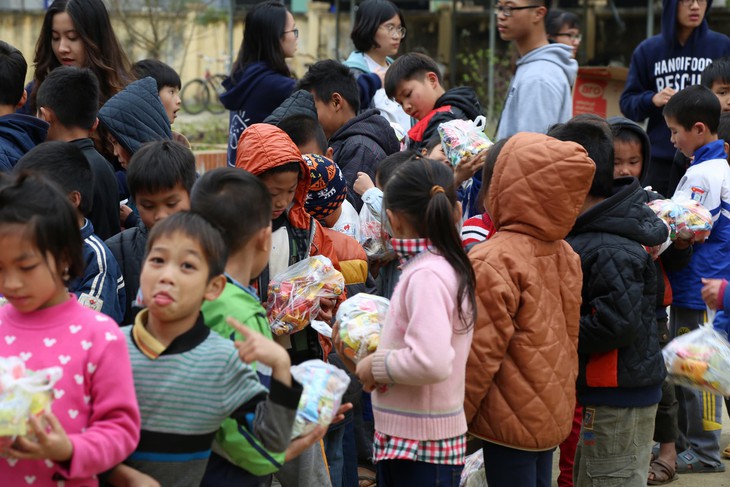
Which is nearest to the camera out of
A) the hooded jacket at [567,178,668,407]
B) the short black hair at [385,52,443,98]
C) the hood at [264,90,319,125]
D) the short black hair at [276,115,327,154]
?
the hooded jacket at [567,178,668,407]

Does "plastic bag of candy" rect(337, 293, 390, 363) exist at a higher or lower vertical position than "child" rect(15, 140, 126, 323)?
lower

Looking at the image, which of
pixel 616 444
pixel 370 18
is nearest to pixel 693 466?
pixel 616 444

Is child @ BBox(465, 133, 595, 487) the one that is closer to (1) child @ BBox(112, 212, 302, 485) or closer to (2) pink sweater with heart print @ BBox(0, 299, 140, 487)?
(1) child @ BBox(112, 212, 302, 485)

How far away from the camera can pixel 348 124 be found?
5.36 m

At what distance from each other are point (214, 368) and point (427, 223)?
3.28 feet

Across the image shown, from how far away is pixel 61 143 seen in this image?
143 inches

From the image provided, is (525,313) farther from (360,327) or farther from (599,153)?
(599,153)

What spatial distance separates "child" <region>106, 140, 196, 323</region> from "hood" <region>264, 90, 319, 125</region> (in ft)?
3.67

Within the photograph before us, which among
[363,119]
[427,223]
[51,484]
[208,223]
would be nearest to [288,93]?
[363,119]

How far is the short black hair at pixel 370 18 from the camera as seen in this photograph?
6.82 metres

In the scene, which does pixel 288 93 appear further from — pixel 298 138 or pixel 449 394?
pixel 449 394

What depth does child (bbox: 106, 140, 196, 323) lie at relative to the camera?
142 inches

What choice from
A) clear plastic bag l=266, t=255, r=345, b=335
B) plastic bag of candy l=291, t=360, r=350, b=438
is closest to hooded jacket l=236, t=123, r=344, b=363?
clear plastic bag l=266, t=255, r=345, b=335

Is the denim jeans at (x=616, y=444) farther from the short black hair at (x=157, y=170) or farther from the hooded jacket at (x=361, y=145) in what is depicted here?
the short black hair at (x=157, y=170)
